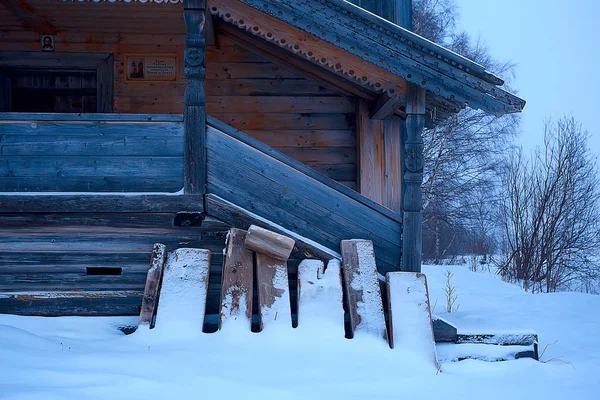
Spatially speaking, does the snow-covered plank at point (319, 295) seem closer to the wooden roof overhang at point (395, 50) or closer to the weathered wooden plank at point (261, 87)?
the wooden roof overhang at point (395, 50)

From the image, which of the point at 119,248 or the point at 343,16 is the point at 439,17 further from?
the point at 119,248

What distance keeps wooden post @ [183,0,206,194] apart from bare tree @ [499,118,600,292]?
398 inches

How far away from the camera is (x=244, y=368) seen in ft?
11.9

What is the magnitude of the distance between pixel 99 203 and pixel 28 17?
3145 mm

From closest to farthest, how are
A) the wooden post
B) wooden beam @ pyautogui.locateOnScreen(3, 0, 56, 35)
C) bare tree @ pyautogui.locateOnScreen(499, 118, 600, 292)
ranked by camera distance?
the wooden post → wooden beam @ pyautogui.locateOnScreen(3, 0, 56, 35) → bare tree @ pyautogui.locateOnScreen(499, 118, 600, 292)

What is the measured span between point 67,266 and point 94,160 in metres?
1.01

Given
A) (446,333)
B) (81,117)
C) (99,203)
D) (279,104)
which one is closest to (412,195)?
(446,333)

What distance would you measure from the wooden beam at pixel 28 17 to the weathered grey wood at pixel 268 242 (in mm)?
4004

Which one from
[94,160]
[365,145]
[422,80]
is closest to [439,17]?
[365,145]

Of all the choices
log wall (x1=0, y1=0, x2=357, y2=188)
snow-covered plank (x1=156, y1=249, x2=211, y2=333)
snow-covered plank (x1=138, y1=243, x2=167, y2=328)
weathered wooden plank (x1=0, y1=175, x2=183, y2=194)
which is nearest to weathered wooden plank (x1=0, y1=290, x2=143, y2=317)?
snow-covered plank (x1=138, y1=243, x2=167, y2=328)

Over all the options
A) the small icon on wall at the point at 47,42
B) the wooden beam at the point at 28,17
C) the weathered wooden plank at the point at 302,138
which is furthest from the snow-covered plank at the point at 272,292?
the small icon on wall at the point at 47,42

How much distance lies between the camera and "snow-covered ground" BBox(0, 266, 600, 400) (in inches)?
125

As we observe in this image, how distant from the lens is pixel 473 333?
190 inches

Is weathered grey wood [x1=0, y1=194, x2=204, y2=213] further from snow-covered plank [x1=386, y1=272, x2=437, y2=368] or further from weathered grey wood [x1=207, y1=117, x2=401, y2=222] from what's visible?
snow-covered plank [x1=386, y1=272, x2=437, y2=368]
